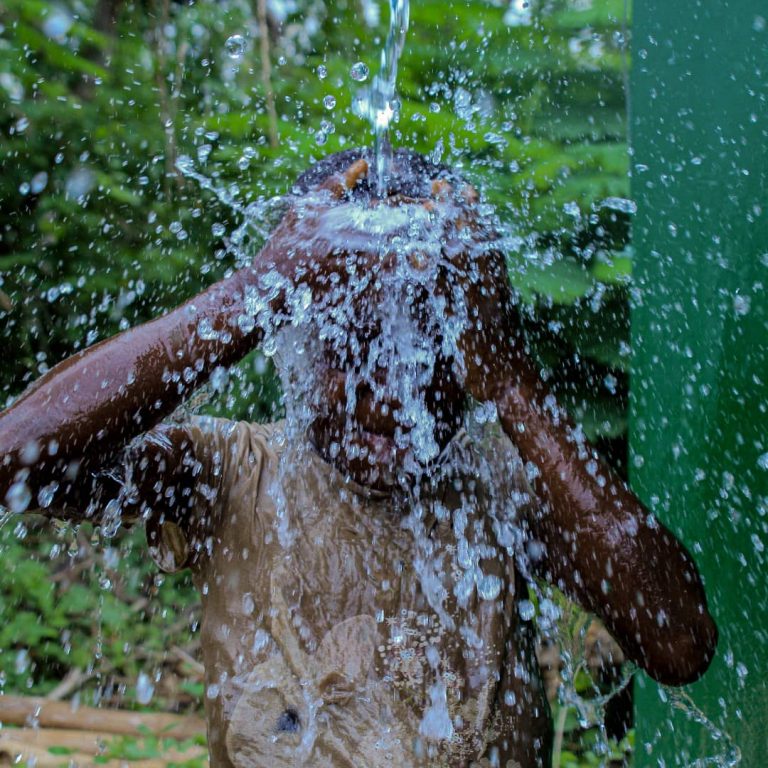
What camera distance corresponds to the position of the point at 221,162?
4180 mm

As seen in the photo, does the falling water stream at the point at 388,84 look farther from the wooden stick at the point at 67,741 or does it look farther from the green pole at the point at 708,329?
the wooden stick at the point at 67,741

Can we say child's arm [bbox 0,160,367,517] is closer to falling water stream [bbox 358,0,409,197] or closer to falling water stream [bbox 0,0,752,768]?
falling water stream [bbox 0,0,752,768]

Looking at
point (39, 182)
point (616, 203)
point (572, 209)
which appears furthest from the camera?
point (39, 182)

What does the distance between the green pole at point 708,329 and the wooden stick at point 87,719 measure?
2.50 metres

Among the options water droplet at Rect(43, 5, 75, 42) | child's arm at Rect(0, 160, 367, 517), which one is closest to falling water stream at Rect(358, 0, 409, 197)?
water droplet at Rect(43, 5, 75, 42)

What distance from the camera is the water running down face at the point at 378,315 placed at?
163 cm

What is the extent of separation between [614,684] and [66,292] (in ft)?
10.3

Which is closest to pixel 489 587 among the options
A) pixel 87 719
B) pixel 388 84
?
pixel 388 84

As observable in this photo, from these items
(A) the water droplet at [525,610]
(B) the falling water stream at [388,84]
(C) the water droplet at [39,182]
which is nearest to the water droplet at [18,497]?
(A) the water droplet at [525,610]

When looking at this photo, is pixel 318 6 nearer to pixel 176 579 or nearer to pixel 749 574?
pixel 176 579

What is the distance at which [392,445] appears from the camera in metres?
1.75

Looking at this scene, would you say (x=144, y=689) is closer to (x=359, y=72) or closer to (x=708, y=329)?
(x=359, y=72)

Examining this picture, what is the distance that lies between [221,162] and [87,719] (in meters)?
2.53

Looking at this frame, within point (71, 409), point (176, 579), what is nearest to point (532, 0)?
point (71, 409)
